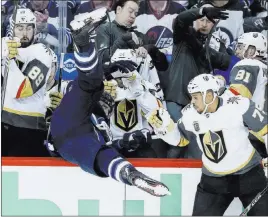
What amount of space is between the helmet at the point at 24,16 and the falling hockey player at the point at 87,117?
0.36 metres

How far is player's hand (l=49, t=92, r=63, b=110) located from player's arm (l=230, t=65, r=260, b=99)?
2.68 feet

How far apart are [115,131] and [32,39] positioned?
0.60 metres

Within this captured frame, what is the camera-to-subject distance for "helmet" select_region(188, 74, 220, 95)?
11.1 feet

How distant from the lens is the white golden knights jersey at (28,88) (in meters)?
3.63

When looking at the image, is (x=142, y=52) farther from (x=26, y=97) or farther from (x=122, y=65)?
(x=26, y=97)

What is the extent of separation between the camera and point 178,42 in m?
3.74

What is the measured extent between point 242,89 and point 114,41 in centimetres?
65

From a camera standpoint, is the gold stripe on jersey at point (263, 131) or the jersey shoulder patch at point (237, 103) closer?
the jersey shoulder patch at point (237, 103)

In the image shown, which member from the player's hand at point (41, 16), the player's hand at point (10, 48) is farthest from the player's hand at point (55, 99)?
the player's hand at point (41, 16)

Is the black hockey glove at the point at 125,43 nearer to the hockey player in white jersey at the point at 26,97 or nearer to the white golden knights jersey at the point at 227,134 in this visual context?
the hockey player in white jersey at the point at 26,97

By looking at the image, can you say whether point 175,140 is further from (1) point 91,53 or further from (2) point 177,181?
(1) point 91,53

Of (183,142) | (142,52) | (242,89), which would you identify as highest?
(142,52)

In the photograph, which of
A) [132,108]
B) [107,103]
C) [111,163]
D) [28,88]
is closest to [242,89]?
[132,108]

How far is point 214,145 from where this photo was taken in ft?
11.2
